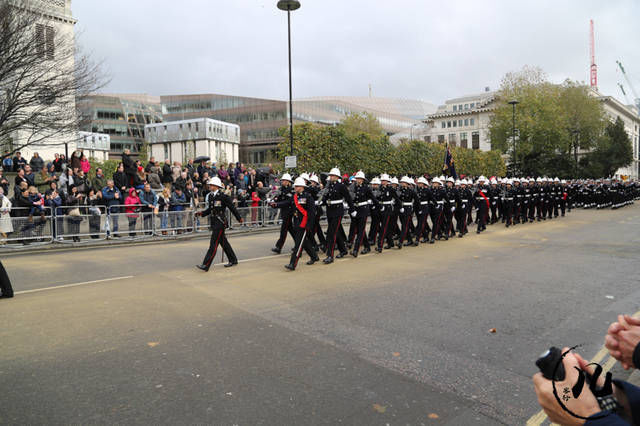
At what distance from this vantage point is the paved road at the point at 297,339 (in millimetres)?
3592

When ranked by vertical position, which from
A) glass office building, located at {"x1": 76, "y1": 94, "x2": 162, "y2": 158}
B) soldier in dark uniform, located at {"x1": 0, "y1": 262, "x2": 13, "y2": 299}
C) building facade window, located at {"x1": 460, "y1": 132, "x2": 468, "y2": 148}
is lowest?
soldier in dark uniform, located at {"x1": 0, "y1": 262, "x2": 13, "y2": 299}

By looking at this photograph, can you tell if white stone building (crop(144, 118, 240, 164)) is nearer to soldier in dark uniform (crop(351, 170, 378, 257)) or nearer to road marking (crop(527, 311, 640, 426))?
soldier in dark uniform (crop(351, 170, 378, 257))

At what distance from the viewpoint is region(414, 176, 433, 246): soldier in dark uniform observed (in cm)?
1405

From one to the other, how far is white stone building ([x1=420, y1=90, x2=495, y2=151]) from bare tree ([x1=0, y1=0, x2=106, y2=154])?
85.1m

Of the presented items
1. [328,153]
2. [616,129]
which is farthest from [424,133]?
[328,153]

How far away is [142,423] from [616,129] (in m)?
89.3

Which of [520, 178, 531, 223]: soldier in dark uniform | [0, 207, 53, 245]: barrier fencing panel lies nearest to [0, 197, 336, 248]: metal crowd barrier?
[0, 207, 53, 245]: barrier fencing panel

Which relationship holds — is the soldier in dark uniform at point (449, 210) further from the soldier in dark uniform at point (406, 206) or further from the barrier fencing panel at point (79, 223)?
the barrier fencing panel at point (79, 223)

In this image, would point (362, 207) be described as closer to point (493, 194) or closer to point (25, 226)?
point (25, 226)

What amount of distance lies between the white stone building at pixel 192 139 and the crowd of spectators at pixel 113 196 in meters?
64.0

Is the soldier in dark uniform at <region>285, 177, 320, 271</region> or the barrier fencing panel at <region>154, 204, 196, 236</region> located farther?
the barrier fencing panel at <region>154, 204, 196, 236</region>

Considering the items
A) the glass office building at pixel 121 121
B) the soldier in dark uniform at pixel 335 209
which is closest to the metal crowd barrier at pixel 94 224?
the soldier in dark uniform at pixel 335 209

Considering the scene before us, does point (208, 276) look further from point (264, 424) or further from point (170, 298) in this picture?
point (264, 424)

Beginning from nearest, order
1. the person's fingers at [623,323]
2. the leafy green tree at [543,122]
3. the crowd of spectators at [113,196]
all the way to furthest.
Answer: the person's fingers at [623,323] < the crowd of spectators at [113,196] < the leafy green tree at [543,122]
